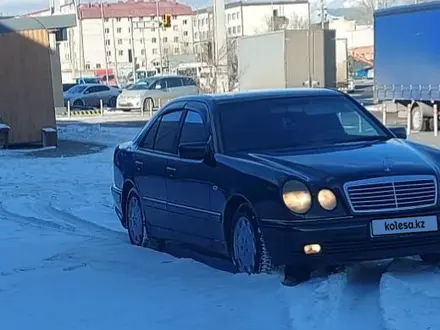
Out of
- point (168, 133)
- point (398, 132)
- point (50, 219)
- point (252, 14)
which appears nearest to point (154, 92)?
point (50, 219)

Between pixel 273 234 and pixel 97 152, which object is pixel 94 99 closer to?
pixel 97 152

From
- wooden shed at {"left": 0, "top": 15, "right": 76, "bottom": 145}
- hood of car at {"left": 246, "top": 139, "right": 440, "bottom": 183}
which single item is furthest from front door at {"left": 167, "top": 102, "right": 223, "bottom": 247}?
wooden shed at {"left": 0, "top": 15, "right": 76, "bottom": 145}

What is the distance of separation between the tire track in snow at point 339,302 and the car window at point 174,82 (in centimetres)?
4138

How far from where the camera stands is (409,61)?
30.6 metres

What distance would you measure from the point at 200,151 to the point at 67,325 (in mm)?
2365

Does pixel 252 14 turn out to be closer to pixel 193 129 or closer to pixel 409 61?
pixel 409 61

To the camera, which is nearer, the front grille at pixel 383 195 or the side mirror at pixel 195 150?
the front grille at pixel 383 195

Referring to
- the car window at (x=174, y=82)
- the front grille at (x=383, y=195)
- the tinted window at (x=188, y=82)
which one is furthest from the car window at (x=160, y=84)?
the front grille at (x=383, y=195)

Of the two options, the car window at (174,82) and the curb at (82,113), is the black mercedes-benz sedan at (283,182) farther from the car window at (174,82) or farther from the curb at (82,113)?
the car window at (174,82)

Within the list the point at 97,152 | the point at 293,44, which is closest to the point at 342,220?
the point at 97,152

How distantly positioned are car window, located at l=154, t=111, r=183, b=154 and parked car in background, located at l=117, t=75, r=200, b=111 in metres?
37.5

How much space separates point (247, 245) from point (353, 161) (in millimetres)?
1035

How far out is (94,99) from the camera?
54.6 m

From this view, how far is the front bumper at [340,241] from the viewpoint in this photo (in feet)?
24.0
